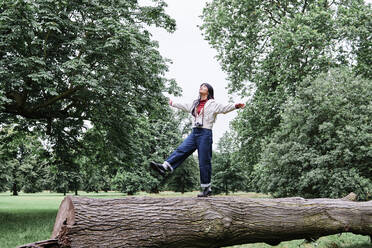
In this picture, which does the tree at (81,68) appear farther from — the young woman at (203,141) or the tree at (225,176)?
the tree at (225,176)

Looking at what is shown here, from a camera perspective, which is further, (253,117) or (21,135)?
(253,117)

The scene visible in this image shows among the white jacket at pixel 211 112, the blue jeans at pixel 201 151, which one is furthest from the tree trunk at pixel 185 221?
the white jacket at pixel 211 112

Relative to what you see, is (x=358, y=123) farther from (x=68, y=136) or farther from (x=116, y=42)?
(x=68, y=136)

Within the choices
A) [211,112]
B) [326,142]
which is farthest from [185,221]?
[326,142]

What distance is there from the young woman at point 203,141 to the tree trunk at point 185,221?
0.73 meters

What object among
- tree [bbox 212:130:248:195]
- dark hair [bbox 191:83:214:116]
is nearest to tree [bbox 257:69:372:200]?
dark hair [bbox 191:83:214:116]

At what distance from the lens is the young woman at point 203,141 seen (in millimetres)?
5246

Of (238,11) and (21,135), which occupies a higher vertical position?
(238,11)

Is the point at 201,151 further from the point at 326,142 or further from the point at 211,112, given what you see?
the point at 326,142

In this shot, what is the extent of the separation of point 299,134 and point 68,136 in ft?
37.3

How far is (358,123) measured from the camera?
13609 mm

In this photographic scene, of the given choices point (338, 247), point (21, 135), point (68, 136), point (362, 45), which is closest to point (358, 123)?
point (362, 45)

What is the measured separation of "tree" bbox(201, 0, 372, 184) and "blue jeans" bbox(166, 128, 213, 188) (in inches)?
482

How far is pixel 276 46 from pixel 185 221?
49.2ft
